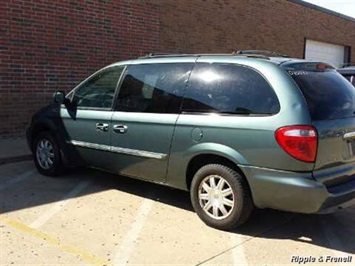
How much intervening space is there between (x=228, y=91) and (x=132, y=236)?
1711 mm

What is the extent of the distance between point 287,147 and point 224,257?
113 centimetres

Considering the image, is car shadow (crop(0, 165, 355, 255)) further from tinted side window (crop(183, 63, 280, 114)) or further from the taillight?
tinted side window (crop(183, 63, 280, 114))

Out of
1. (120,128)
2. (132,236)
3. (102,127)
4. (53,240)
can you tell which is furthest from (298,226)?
(102,127)

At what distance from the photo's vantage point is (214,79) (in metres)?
5.21

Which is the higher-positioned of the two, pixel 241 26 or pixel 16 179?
pixel 241 26

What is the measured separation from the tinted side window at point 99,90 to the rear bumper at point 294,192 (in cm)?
224

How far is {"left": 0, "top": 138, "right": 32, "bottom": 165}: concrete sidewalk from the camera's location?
8.19 m

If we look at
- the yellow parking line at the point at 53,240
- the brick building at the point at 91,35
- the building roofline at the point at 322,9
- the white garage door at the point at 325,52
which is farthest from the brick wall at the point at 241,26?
the yellow parking line at the point at 53,240

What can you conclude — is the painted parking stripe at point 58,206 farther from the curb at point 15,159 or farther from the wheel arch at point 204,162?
the curb at point 15,159

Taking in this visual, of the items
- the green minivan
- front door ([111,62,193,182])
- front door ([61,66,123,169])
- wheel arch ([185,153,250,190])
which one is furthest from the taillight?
front door ([61,66,123,169])

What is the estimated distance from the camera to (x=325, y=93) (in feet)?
16.3

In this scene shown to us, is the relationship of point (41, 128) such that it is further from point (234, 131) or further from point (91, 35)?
point (91, 35)

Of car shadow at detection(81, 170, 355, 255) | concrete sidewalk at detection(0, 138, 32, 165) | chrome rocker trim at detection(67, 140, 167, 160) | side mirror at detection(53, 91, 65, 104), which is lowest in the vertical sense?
car shadow at detection(81, 170, 355, 255)

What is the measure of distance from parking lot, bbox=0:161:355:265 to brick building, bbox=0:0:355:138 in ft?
12.6
